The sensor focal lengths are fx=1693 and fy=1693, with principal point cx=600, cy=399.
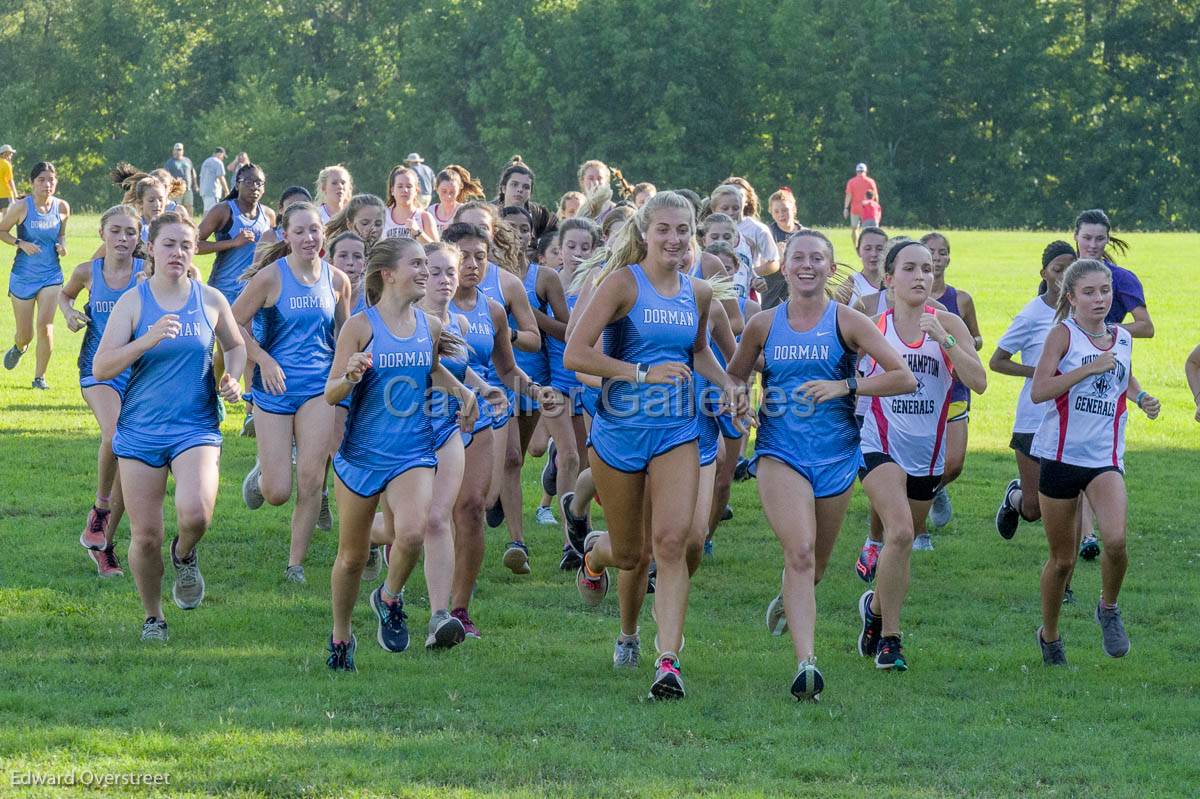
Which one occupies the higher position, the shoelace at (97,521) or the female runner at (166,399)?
the female runner at (166,399)

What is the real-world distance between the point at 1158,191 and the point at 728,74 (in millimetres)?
18060

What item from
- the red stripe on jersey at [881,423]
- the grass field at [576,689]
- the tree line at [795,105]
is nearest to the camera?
the grass field at [576,689]

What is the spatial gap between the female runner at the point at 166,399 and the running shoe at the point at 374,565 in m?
1.99

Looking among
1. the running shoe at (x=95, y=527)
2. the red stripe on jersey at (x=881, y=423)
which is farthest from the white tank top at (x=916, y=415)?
the running shoe at (x=95, y=527)

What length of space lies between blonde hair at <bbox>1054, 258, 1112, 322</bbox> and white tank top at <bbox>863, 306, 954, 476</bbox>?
62 cm

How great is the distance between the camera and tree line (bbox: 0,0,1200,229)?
222 feet

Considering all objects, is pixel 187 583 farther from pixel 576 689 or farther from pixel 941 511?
pixel 941 511

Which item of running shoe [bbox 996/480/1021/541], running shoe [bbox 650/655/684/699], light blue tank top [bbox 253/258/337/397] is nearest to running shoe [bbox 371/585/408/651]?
running shoe [bbox 650/655/684/699]

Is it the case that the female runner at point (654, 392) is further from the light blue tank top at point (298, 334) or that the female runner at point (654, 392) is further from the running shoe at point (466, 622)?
the light blue tank top at point (298, 334)

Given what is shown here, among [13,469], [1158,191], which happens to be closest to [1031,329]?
[13,469]

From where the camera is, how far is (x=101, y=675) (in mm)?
7602

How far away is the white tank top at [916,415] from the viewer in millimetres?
8414

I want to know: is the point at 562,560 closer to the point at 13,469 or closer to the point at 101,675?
the point at 101,675

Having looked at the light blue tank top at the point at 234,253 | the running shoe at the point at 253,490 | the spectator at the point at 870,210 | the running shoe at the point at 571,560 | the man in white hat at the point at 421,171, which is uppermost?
the spectator at the point at 870,210
